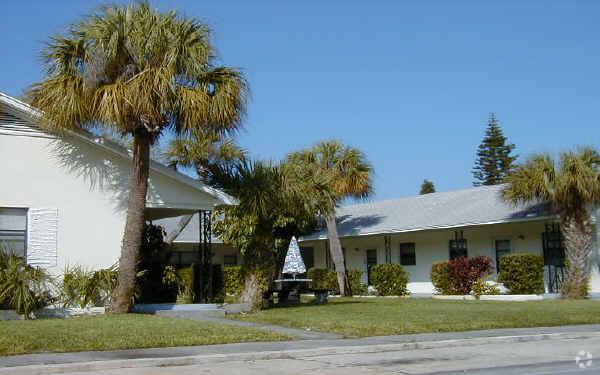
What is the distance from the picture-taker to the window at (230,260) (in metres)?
36.9

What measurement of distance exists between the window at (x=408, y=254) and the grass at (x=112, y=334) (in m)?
18.0

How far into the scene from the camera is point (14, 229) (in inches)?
661

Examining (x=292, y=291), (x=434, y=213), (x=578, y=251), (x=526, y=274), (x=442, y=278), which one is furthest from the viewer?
(x=434, y=213)

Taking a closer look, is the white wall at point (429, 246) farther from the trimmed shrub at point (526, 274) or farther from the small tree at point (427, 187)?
the small tree at point (427, 187)

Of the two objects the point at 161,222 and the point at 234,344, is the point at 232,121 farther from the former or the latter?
the point at 161,222

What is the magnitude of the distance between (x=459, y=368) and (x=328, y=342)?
9.96 ft

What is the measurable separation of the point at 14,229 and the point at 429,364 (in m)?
10.6

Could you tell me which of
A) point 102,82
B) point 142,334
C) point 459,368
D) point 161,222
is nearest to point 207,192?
point 102,82

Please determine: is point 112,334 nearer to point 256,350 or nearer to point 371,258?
point 256,350

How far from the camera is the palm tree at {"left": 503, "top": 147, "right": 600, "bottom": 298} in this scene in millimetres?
22562

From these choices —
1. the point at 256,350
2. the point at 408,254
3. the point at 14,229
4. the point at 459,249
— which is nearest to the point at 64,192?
the point at 14,229

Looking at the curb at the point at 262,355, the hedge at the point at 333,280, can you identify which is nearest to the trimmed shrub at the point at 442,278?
the hedge at the point at 333,280

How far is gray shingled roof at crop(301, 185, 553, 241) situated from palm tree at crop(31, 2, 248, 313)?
13230 millimetres

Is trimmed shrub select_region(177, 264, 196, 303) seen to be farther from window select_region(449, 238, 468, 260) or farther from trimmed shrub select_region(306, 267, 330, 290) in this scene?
window select_region(449, 238, 468, 260)
